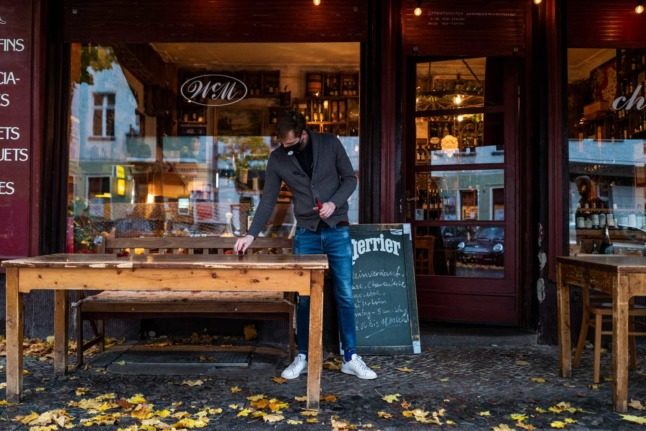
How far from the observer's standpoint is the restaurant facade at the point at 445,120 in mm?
5168

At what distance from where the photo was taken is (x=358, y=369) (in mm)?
4156

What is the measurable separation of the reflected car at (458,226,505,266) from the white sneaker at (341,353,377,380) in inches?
73.0

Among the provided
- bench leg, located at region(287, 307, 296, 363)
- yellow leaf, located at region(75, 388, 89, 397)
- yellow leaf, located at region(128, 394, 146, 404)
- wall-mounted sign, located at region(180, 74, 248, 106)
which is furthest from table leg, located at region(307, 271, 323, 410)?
wall-mounted sign, located at region(180, 74, 248, 106)

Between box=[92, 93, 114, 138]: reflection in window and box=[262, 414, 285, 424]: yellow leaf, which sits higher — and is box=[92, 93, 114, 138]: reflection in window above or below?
above

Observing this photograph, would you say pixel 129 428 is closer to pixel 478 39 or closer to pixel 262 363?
pixel 262 363

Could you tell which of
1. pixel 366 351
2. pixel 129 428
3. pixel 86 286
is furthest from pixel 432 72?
pixel 129 428

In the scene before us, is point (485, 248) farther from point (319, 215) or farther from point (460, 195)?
point (319, 215)

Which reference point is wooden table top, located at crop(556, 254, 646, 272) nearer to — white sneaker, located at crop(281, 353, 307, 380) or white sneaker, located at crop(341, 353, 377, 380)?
white sneaker, located at crop(341, 353, 377, 380)

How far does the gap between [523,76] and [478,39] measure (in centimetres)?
54

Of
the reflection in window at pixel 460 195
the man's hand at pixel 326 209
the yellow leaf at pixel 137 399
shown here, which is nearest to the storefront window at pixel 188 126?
the reflection in window at pixel 460 195

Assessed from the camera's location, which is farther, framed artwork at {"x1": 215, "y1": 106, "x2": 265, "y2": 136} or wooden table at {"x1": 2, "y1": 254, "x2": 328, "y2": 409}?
framed artwork at {"x1": 215, "y1": 106, "x2": 265, "y2": 136}

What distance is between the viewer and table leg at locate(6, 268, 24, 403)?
3.56 meters

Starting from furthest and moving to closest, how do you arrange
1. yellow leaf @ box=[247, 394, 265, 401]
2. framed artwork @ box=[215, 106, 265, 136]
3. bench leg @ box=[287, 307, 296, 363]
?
framed artwork @ box=[215, 106, 265, 136] < bench leg @ box=[287, 307, 296, 363] < yellow leaf @ box=[247, 394, 265, 401]

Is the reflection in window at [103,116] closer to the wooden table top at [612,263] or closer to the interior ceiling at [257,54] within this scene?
the interior ceiling at [257,54]
